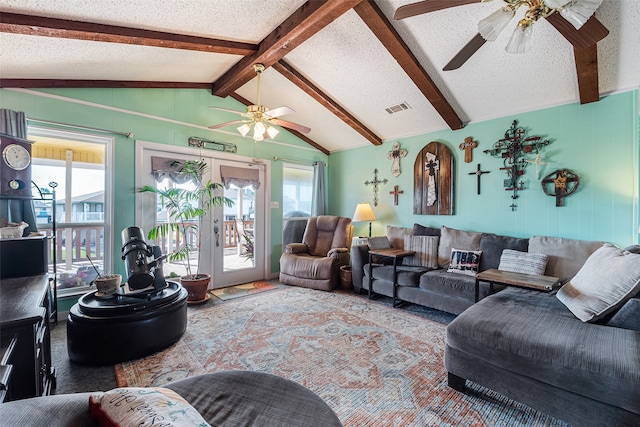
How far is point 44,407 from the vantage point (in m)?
0.73

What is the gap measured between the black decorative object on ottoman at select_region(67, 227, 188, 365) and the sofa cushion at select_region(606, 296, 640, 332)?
3.18 metres

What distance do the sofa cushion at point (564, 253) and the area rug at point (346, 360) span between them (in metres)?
1.35

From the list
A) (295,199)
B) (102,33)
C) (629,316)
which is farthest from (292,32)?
(629,316)

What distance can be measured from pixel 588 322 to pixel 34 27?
4246mm

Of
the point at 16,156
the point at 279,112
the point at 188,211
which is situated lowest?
the point at 188,211

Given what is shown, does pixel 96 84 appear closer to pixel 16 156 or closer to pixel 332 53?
pixel 16 156

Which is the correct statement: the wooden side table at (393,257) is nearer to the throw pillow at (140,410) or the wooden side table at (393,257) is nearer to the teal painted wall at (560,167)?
the teal painted wall at (560,167)

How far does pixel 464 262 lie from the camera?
3.41 meters

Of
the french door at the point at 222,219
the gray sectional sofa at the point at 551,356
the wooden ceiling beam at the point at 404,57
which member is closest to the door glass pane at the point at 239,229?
the french door at the point at 222,219

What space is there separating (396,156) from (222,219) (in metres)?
2.97

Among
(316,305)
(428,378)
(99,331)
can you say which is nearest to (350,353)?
(428,378)

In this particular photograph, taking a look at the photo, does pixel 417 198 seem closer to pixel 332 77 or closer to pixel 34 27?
pixel 332 77

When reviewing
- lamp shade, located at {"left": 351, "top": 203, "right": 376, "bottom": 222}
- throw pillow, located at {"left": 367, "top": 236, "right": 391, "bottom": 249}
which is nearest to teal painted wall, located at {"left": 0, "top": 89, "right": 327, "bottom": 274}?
lamp shade, located at {"left": 351, "top": 203, "right": 376, "bottom": 222}

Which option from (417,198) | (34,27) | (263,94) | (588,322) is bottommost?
(588,322)
